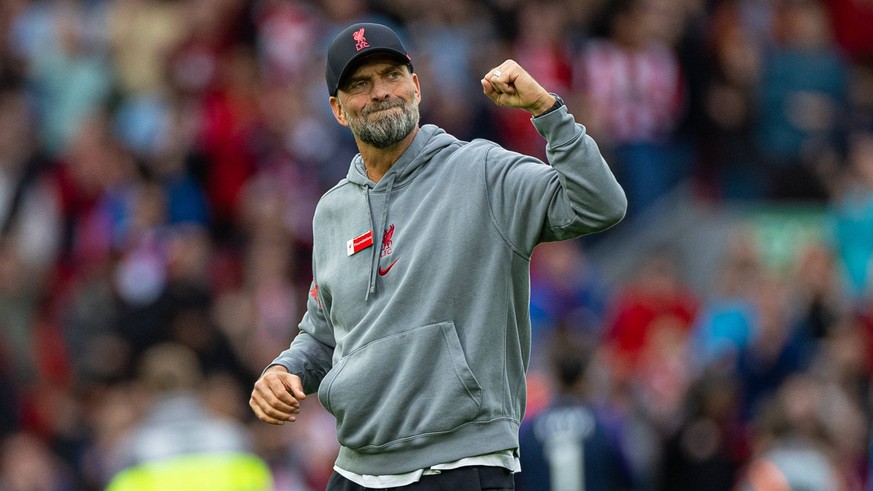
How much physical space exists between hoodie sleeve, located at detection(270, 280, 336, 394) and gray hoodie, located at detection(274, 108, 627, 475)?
0.84ft

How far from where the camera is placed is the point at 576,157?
462 centimetres

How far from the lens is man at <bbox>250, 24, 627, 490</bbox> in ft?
15.5

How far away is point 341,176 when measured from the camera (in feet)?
40.5

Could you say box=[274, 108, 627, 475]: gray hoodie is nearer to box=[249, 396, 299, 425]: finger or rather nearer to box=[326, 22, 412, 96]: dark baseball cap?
box=[249, 396, 299, 425]: finger

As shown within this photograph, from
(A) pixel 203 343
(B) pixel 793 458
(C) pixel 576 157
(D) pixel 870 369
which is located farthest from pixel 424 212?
(D) pixel 870 369

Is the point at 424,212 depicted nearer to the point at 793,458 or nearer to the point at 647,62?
the point at 793,458

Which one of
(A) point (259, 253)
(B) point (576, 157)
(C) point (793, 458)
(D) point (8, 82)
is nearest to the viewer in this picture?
(B) point (576, 157)

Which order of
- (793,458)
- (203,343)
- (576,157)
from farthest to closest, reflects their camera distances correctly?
(203,343) < (793,458) < (576,157)

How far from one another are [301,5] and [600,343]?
4.01 m

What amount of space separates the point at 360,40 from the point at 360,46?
0.03 meters

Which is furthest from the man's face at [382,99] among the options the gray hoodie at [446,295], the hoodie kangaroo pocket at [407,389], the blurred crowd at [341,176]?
the blurred crowd at [341,176]

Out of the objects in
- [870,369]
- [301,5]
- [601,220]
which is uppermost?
[301,5]

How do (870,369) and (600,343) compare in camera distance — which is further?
(600,343)

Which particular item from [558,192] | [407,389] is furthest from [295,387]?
[558,192]
